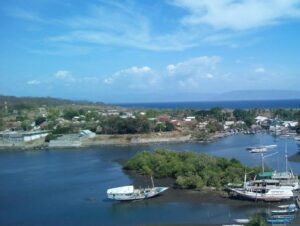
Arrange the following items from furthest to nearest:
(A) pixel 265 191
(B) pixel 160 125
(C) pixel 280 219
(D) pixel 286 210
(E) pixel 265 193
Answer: (B) pixel 160 125, (A) pixel 265 191, (E) pixel 265 193, (D) pixel 286 210, (C) pixel 280 219

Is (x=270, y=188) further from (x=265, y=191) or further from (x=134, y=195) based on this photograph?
(x=134, y=195)

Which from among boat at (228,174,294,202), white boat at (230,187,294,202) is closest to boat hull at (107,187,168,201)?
boat at (228,174,294,202)

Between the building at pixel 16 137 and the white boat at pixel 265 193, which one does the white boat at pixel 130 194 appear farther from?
the building at pixel 16 137

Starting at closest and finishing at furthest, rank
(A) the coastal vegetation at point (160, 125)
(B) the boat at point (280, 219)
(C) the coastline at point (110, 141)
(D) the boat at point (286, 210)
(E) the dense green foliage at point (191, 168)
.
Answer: (B) the boat at point (280, 219), (D) the boat at point (286, 210), (E) the dense green foliage at point (191, 168), (C) the coastline at point (110, 141), (A) the coastal vegetation at point (160, 125)

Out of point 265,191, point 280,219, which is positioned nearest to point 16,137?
point 265,191

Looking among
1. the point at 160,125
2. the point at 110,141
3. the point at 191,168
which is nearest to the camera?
the point at 191,168

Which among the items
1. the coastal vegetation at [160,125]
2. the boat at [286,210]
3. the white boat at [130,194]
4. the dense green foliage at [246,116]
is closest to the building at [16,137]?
the coastal vegetation at [160,125]

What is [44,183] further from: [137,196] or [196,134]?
[196,134]

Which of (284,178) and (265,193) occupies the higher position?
(284,178)
